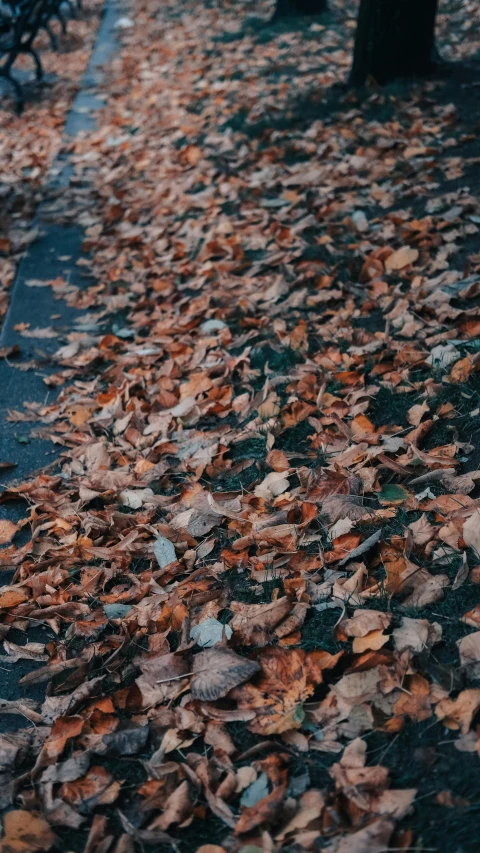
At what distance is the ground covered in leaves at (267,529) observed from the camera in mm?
1752

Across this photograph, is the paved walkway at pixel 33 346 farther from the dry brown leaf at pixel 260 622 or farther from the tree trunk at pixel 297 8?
the tree trunk at pixel 297 8

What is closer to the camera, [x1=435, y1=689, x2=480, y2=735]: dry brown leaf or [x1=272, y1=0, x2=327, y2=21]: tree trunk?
[x1=435, y1=689, x2=480, y2=735]: dry brown leaf

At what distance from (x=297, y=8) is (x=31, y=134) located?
336 cm

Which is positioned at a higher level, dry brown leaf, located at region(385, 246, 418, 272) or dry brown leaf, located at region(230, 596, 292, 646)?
dry brown leaf, located at region(230, 596, 292, 646)

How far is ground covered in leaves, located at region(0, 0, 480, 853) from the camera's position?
1.75 m

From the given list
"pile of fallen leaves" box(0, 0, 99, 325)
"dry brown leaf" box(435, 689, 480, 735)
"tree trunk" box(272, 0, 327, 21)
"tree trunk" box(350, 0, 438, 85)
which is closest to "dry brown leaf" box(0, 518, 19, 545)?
"dry brown leaf" box(435, 689, 480, 735)

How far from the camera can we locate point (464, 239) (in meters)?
3.93

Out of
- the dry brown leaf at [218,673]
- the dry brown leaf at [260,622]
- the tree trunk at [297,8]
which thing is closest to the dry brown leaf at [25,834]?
the dry brown leaf at [218,673]

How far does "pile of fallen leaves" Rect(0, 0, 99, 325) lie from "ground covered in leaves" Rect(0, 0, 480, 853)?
623mm

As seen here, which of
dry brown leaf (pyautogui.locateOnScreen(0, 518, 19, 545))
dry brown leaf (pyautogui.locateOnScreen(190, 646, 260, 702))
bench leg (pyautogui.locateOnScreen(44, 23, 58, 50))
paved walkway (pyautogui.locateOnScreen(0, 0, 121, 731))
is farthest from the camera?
bench leg (pyautogui.locateOnScreen(44, 23, 58, 50))

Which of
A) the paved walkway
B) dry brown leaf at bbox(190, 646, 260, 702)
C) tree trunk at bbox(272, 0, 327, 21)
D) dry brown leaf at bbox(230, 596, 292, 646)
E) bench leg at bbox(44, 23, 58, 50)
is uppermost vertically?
bench leg at bbox(44, 23, 58, 50)

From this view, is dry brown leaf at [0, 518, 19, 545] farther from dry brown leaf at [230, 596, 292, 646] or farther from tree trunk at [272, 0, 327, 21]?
tree trunk at [272, 0, 327, 21]

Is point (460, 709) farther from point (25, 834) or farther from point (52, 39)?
point (52, 39)

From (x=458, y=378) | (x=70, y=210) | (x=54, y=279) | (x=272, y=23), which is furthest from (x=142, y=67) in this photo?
(x=458, y=378)
